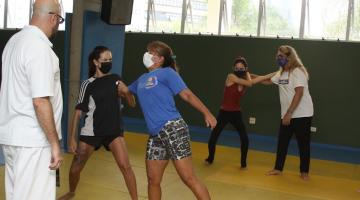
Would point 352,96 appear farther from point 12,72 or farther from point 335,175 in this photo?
point 12,72

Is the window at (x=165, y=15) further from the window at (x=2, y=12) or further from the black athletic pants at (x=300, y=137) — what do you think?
the black athletic pants at (x=300, y=137)

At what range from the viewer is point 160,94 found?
3686 mm

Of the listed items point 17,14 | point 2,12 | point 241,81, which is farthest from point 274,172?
point 2,12

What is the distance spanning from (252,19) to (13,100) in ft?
27.3

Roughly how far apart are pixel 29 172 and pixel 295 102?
4225mm

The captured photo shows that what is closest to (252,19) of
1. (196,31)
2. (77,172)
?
(196,31)

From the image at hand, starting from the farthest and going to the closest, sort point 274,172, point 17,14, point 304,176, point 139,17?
point 17,14 < point 139,17 < point 274,172 < point 304,176

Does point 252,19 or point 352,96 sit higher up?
point 252,19

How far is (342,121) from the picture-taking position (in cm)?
896

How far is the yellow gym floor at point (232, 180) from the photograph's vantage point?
5227 millimetres

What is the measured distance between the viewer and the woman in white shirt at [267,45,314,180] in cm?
601

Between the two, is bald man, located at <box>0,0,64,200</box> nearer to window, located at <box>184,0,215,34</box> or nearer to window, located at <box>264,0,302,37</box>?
window, located at <box>264,0,302,37</box>

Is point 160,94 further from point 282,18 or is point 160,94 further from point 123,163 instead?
point 282,18

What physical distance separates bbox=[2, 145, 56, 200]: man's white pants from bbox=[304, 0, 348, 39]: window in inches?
320
